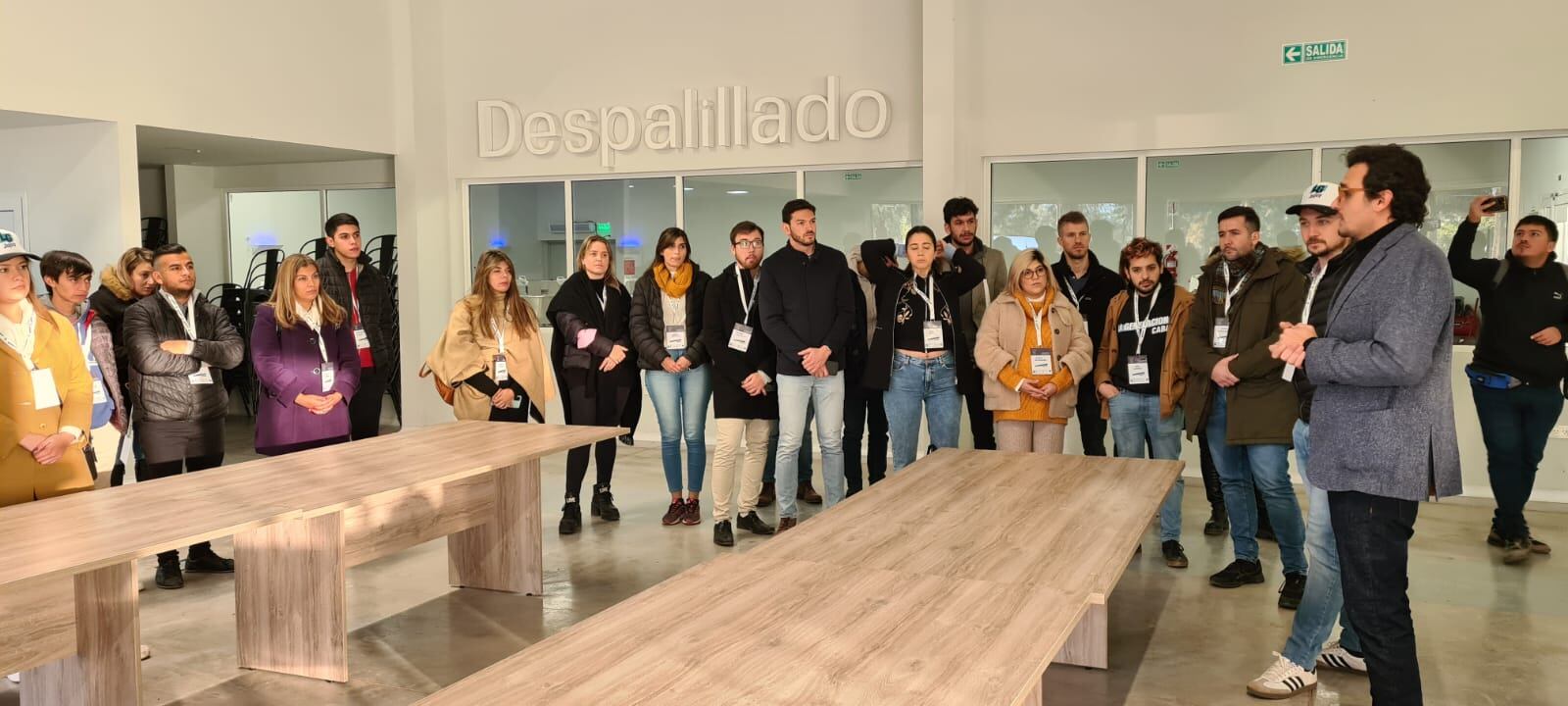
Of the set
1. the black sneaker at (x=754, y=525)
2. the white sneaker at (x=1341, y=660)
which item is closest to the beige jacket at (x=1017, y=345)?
the black sneaker at (x=754, y=525)

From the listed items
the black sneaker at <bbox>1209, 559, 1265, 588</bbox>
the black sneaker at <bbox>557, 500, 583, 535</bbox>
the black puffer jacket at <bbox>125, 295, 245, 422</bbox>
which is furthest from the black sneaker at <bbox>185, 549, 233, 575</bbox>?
the black sneaker at <bbox>1209, 559, 1265, 588</bbox>

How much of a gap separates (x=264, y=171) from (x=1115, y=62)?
7.43 m

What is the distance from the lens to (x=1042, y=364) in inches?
201

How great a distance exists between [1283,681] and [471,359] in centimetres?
385

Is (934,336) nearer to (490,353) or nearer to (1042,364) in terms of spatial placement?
(1042,364)

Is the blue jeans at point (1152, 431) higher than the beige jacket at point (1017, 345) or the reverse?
the reverse

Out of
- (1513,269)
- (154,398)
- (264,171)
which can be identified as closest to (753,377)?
(154,398)

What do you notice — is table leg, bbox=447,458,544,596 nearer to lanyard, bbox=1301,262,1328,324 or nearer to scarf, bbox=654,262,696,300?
scarf, bbox=654,262,696,300

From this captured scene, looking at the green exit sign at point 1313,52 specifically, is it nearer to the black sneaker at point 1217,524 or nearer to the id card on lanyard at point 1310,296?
the black sneaker at point 1217,524

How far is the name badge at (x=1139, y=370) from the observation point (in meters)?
4.98

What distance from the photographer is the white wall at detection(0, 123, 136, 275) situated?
7.07 metres

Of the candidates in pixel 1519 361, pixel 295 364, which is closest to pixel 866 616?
pixel 295 364

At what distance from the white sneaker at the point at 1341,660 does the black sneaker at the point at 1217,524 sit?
197 cm

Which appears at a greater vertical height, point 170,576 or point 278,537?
point 278,537
